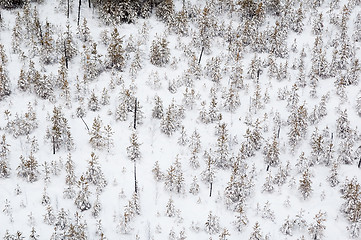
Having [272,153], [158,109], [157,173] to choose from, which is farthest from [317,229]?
[158,109]

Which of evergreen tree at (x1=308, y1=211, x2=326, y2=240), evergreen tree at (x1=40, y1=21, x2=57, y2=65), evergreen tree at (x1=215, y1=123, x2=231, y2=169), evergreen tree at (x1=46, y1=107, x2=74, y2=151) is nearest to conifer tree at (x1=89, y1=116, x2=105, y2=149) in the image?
evergreen tree at (x1=46, y1=107, x2=74, y2=151)

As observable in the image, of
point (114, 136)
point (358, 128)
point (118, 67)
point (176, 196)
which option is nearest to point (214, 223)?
point (176, 196)

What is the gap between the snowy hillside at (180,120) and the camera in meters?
25.2

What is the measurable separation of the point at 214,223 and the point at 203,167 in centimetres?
510

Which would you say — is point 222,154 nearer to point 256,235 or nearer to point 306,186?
point 306,186

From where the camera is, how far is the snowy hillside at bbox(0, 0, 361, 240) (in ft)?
82.7

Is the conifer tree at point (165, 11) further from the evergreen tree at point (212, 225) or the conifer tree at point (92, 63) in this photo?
the evergreen tree at point (212, 225)

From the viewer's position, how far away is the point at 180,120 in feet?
104

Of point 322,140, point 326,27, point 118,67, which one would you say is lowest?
point 322,140

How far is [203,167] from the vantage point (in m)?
28.5

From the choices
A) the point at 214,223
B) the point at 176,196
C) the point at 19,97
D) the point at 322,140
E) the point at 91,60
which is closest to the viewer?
the point at 214,223

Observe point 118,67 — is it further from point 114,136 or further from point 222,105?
point 222,105

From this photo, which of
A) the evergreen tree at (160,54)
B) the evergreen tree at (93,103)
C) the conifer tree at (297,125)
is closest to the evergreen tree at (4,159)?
Result: the evergreen tree at (93,103)

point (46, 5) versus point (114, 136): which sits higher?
point (46, 5)
